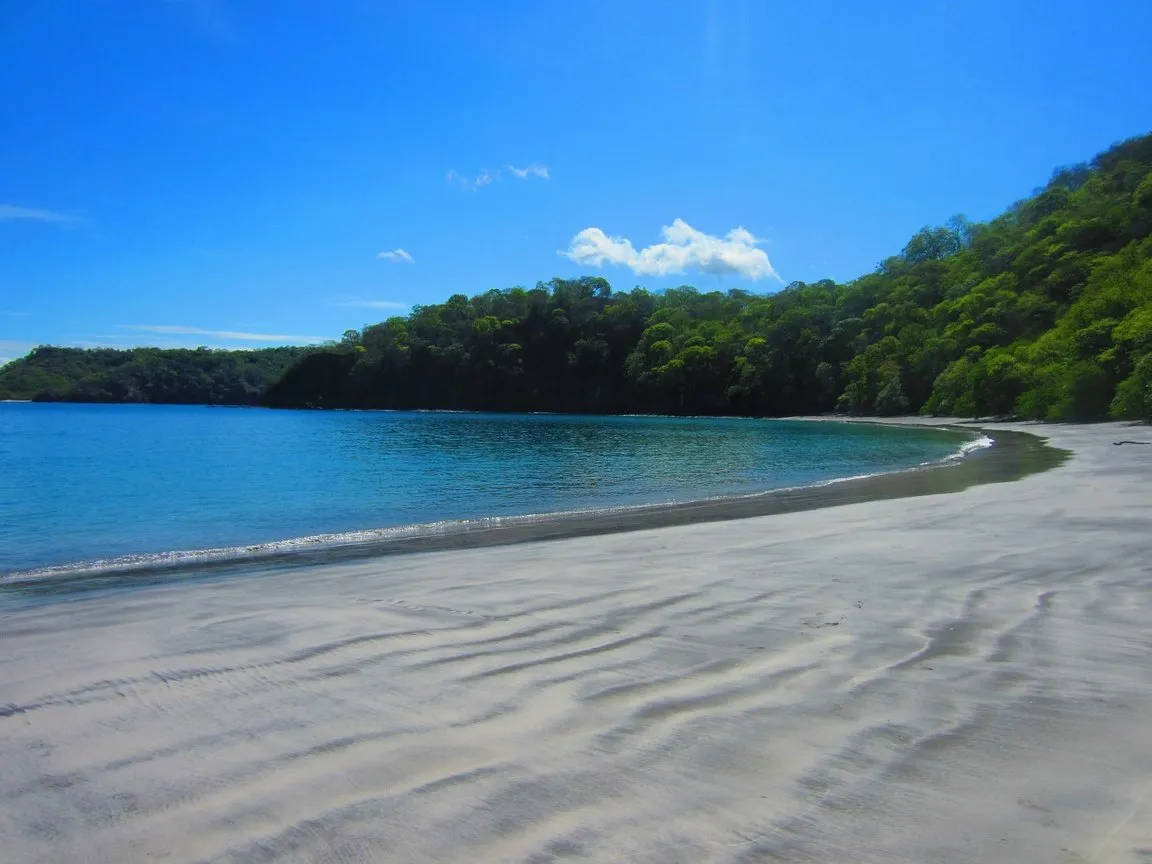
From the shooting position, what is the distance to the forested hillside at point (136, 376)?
171250 millimetres

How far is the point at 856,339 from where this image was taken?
10144 cm

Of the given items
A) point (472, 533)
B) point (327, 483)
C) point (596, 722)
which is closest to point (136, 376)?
point (327, 483)

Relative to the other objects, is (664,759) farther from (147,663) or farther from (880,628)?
(147,663)

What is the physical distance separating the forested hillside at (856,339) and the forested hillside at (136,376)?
3056 centimetres

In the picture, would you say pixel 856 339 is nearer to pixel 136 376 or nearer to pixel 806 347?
pixel 806 347

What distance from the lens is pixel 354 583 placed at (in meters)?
8.37

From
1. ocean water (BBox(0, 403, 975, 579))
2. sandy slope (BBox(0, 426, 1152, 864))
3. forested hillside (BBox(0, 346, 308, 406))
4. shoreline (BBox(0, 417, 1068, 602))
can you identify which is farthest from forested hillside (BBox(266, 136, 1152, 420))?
sandy slope (BBox(0, 426, 1152, 864))

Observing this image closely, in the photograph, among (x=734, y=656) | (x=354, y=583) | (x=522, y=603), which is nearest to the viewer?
(x=734, y=656)

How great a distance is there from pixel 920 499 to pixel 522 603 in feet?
39.2

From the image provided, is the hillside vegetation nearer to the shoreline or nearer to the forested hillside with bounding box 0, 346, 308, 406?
the forested hillside with bounding box 0, 346, 308, 406

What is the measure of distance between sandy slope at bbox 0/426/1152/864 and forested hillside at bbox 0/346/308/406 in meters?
171

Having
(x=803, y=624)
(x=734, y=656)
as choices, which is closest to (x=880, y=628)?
(x=803, y=624)

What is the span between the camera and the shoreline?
33.2 feet

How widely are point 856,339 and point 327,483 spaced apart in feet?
298
